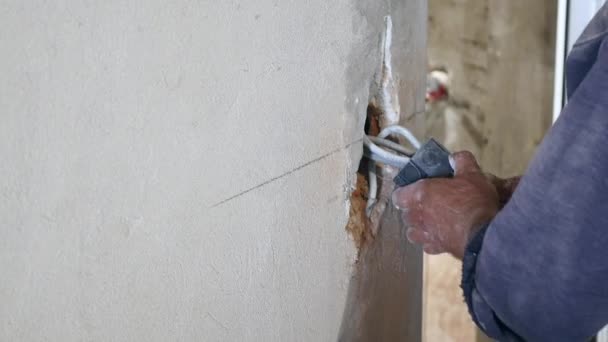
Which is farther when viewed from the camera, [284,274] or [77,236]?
[284,274]

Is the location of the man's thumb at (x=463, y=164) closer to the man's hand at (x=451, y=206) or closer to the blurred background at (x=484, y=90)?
the man's hand at (x=451, y=206)

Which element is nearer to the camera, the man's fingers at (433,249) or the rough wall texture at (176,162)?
the rough wall texture at (176,162)

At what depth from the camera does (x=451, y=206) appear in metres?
0.82

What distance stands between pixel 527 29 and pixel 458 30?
2.02 feet

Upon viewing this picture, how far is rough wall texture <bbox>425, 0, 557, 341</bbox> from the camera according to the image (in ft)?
7.73

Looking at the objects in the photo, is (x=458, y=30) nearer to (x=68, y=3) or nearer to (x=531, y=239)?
(x=531, y=239)

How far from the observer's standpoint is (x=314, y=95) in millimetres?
811

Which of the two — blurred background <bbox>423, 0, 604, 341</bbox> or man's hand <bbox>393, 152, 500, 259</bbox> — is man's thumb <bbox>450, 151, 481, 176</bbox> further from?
blurred background <bbox>423, 0, 604, 341</bbox>

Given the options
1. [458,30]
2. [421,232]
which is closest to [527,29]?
[458,30]

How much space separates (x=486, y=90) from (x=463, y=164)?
2094 millimetres

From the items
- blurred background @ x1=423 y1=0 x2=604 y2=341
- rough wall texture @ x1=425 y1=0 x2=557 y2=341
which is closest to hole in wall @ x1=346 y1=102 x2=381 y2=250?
blurred background @ x1=423 y1=0 x2=604 y2=341

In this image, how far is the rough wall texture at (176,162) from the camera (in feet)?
1.59

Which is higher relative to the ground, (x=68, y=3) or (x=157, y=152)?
(x=68, y=3)

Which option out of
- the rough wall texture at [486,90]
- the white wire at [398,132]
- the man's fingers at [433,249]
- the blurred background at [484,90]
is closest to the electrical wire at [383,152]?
the white wire at [398,132]
